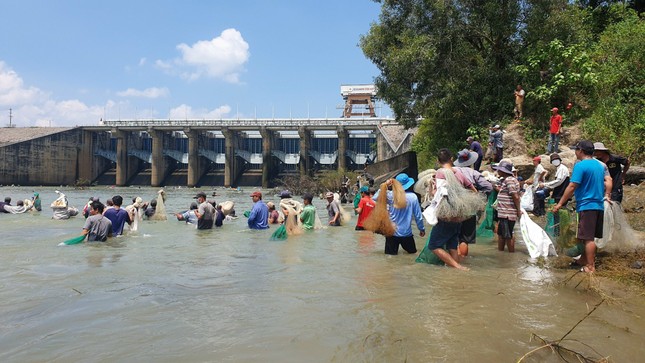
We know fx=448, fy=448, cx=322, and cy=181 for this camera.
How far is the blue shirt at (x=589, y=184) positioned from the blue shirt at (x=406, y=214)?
1.91 metres

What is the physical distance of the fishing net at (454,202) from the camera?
511 centimetres

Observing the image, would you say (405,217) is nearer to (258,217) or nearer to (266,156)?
(258,217)

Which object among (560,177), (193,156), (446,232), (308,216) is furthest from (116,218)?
(193,156)

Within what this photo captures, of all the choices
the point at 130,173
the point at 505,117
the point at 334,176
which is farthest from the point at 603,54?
the point at 130,173

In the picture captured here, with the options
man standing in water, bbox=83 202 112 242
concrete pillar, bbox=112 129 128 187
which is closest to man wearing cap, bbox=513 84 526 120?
man standing in water, bbox=83 202 112 242

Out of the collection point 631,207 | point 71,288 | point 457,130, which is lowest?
point 71,288

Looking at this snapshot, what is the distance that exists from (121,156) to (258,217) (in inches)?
1914

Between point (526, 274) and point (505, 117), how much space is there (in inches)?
467

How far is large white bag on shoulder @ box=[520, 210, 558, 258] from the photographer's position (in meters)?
5.65

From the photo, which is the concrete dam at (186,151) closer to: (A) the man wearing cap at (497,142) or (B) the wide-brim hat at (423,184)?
(A) the man wearing cap at (497,142)

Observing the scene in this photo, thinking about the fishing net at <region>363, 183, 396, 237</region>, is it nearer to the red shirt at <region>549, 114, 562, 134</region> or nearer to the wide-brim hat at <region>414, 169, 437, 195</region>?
the wide-brim hat at <region>414, 169, 437, 195</region>

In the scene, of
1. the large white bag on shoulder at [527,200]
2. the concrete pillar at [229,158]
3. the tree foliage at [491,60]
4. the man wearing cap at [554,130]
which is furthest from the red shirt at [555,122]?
the concrete pillar at [229,158]

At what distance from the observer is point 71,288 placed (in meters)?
4.92

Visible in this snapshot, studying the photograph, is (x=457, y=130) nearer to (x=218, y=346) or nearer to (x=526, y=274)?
(x=526, y=274)
